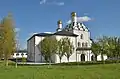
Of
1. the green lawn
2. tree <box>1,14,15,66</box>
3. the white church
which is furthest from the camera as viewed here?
the white church

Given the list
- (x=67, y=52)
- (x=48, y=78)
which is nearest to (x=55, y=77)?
(x=48, y=78)

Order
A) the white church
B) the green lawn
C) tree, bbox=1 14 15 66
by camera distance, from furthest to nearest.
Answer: the white church < tree, bbox=1 14 15 66 < the green lawn

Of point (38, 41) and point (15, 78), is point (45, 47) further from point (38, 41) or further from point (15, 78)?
point (15, 78)

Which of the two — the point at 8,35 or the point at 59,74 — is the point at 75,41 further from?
the point at 59,74

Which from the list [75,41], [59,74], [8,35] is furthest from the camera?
[75,41]

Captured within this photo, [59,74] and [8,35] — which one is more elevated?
[8,35]

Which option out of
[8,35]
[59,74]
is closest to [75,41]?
[8,35]

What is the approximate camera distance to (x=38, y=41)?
292 feet

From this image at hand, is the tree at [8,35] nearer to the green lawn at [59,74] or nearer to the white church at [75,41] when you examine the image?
the green lawn at [59,74]

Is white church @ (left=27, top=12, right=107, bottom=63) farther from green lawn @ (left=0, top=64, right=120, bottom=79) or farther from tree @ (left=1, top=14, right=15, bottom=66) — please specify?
green lawn @ (left=0, top=64, right=120, bottom=79)

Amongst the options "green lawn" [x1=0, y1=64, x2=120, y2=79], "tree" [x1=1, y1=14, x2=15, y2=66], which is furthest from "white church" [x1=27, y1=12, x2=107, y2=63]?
"green lawn" [x1=0, y1=64, x2=120, y2=79]

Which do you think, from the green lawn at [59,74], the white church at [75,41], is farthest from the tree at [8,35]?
the white church at [75,41]

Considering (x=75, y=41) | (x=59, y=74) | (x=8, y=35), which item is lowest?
(x=59, y=74)

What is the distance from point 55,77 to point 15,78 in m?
2.80
